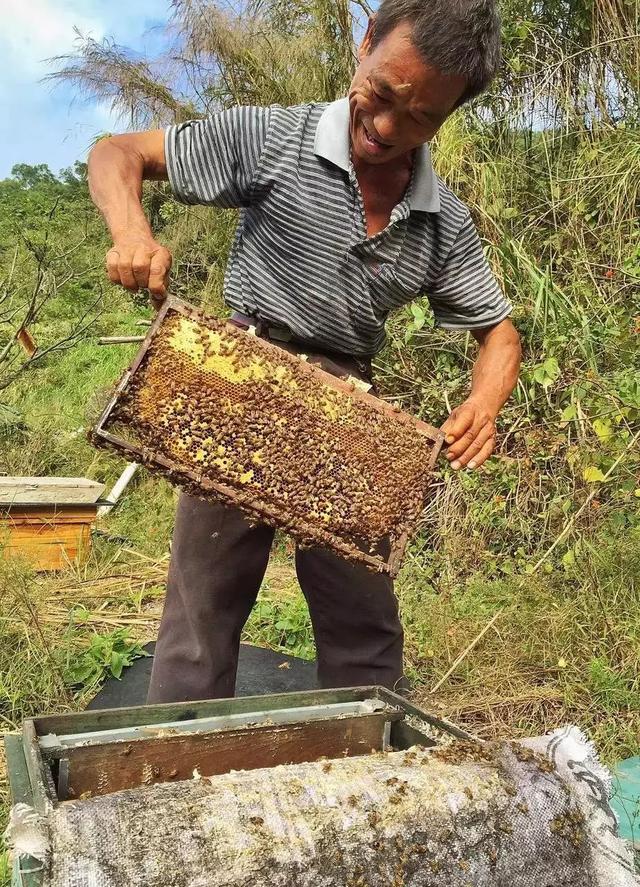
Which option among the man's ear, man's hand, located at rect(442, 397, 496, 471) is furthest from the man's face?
man's hand, located at rect(442, 397, 496, 471)

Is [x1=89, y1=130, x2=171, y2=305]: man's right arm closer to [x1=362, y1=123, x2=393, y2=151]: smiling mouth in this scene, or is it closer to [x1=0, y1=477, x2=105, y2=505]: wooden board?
[x1=362, y1=123, x2=393, y2=151]: smiling mouth

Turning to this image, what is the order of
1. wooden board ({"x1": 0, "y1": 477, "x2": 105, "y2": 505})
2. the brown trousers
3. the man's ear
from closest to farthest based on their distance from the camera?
the man's ear → the brown trousers → wooden board ({"x1": 0, "y1": 477, "x2": 105, "y2": 505})

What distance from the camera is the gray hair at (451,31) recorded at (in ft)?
7.30

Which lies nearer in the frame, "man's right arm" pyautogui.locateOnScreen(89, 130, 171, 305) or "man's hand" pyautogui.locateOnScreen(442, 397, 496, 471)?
"man's right arm" pyautogui.locateOnScreen(89, 130, 171, 305)

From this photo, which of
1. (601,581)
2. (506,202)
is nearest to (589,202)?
(506,202)

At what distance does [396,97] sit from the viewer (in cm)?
228

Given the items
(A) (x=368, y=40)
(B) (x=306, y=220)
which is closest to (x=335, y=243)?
(B) (x=306, y=220)

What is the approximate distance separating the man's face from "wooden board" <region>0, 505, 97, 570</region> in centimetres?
372

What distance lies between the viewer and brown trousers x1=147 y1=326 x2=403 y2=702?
261 centimetres

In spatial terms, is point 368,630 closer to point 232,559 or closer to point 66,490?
point 232,559

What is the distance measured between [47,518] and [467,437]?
3.68 m

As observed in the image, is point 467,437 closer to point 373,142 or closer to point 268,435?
point 268,435

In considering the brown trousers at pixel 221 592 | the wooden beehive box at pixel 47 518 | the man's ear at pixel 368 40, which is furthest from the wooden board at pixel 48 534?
the man's ear at pixel 368 40

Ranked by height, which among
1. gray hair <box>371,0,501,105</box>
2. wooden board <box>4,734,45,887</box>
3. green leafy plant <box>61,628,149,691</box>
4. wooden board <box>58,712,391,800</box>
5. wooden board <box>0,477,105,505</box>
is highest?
gray hair <box>371,0,501,105</box>
